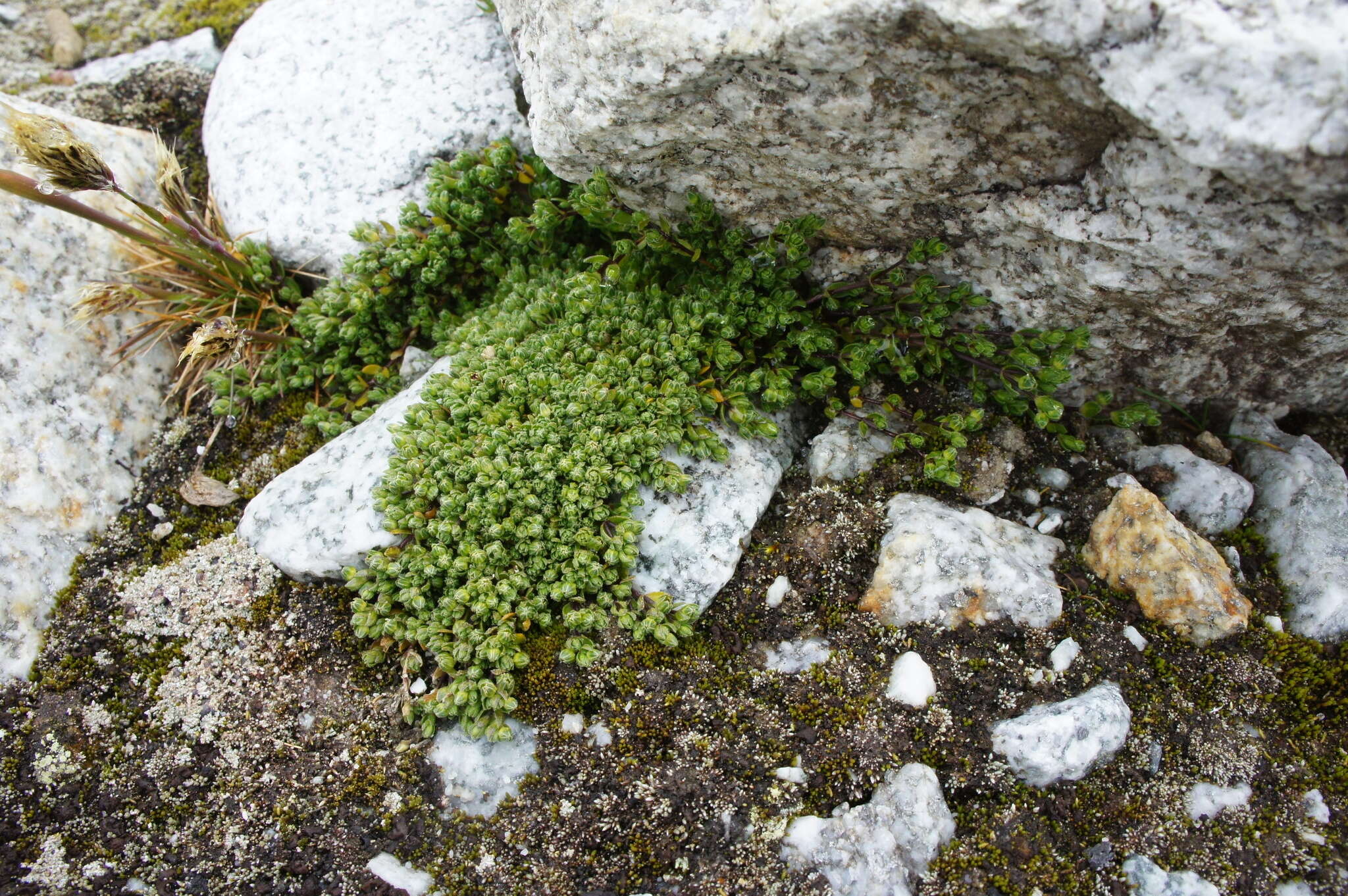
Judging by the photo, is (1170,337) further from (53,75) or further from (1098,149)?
(53,75)

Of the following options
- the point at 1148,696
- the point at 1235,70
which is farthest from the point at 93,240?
the point at 1148,696

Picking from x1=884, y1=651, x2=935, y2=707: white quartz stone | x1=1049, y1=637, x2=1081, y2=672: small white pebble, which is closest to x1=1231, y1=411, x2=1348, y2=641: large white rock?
x1=1049, y1=637, x2=1081, y2=672: small white pebble

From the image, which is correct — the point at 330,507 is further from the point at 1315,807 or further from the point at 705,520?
the point at 1315,807

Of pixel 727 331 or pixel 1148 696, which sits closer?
pixel 1148 696

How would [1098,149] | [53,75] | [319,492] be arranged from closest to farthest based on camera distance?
[1098,149] < [319,492] < [53,75]

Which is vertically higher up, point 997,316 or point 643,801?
point 997,316

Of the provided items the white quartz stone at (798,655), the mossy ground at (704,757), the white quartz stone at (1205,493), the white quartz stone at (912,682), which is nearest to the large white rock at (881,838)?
the mossy ground at (704,757)
